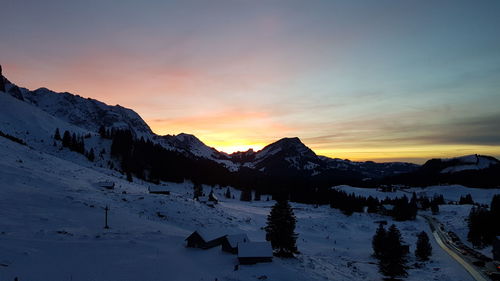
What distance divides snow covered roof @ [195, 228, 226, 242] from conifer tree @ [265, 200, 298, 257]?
26.0 feet

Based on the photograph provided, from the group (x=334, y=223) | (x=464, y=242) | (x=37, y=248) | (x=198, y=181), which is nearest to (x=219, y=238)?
(x=37, y=248)

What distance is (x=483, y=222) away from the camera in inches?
2643

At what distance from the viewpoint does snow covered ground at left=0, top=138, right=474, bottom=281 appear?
31844mm

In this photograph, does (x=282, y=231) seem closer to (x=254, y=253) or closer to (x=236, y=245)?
(x=236, y=245)

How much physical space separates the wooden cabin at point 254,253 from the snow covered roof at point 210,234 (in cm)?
695

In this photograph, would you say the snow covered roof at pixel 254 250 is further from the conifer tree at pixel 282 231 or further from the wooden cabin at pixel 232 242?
the conifer tree at pixel 282 231

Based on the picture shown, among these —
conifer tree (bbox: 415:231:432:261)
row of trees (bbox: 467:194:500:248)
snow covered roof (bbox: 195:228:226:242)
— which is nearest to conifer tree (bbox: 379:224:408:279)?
conifer tree (bbox: 415:231:432:261)

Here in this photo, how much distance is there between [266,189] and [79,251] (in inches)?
5420

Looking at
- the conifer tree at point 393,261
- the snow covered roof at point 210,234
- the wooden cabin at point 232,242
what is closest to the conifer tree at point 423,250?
the conifer tree at point 393,261

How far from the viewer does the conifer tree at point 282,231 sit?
47375 mm

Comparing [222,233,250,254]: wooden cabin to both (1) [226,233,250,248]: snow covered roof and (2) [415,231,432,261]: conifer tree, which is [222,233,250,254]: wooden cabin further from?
(2) [415,231,432,261]: conifer tree

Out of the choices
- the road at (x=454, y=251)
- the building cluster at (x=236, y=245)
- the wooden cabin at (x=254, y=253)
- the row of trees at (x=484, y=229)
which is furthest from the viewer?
the row of trees at (x=484, y=229)

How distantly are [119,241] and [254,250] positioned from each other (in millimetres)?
18120

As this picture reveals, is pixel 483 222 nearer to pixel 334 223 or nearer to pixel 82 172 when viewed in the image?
pixel 334 223
